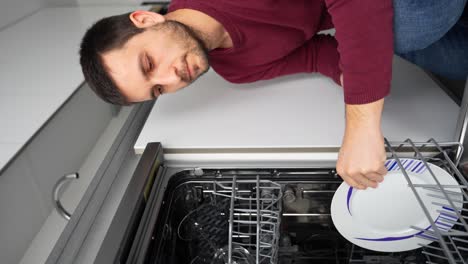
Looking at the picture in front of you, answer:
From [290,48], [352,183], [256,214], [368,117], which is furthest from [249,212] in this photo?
[290,48]

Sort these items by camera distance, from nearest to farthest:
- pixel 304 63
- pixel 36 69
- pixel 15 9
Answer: pixel 304 63
pixel 36 69
pixel 15 9

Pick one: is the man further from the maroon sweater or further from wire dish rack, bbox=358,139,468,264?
wire dish rack, bbox=358,139,468,264

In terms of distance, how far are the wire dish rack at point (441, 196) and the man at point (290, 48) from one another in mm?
116

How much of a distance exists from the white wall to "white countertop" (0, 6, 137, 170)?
31 millimetres

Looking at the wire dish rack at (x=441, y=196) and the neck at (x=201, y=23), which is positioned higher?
the neck at (x=201, y=23)

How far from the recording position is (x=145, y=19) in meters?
1.05

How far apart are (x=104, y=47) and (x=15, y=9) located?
1283mm

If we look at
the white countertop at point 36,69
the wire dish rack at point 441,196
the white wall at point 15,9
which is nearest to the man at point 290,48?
the wire dish rack at point 441,196

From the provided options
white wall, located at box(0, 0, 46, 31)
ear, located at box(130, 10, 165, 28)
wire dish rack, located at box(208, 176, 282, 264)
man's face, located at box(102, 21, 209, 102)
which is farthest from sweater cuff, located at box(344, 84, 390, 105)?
white wall, located at box(0, 0, 46, 31)

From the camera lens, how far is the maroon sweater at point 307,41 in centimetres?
75

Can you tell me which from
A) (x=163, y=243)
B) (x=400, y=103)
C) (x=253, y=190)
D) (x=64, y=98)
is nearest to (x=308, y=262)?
(x=253, y=190)

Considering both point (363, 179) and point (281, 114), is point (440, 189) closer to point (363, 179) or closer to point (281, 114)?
point (363, 179)

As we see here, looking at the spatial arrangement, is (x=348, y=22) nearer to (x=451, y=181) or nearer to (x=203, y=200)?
(x=451, y=181)

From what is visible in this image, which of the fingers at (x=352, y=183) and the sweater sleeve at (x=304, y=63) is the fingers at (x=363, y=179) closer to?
the fingers at (x=352, y=183)
